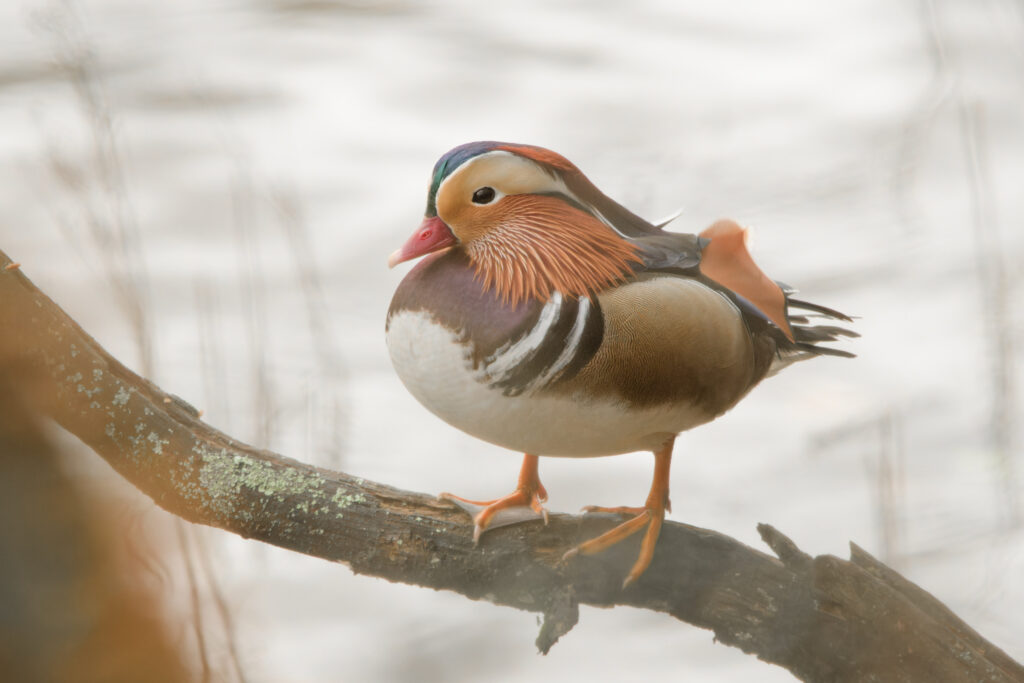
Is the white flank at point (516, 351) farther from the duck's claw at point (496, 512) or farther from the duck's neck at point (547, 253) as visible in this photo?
the duck's claw at point (496, 512)

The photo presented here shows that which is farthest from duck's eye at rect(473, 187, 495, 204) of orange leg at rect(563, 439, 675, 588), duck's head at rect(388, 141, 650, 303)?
orange leg at rect(563, 439, 675, 588)

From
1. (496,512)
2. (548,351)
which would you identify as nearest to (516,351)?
(548,351)

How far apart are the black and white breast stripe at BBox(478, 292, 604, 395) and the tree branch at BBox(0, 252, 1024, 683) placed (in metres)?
0.18

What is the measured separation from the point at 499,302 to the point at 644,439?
149 millimetres

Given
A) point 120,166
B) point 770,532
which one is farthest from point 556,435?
point 120,166

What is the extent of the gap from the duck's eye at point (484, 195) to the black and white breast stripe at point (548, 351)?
7cm

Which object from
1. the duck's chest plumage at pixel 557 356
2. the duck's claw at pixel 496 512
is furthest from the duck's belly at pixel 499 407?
the duck's claw at pixel 496 512

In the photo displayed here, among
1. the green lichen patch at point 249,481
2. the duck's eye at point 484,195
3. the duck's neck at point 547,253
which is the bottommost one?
the green lichen patch at point 249,481

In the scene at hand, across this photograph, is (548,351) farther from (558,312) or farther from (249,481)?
(249,481)

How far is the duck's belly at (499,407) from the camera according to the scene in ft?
1.65

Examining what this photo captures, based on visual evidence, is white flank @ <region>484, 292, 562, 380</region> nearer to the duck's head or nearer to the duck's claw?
the duck's head

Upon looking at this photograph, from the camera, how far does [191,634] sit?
239mm

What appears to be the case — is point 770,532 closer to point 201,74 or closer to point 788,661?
point 788,661

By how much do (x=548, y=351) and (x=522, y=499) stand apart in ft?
0.69
